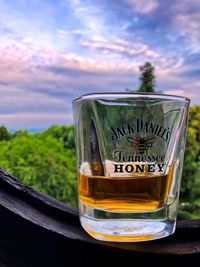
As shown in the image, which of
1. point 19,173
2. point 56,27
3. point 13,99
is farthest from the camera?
point 19,173

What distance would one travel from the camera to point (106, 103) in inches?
14.4

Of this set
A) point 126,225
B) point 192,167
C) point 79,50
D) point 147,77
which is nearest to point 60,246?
point 126,225

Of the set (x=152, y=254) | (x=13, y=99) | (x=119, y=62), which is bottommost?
(x=152, y=254)

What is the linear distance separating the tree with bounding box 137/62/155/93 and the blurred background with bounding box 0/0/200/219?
2.21 feet

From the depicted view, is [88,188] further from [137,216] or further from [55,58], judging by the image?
[55,58]

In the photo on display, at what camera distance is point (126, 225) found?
Result: 370 millimetres

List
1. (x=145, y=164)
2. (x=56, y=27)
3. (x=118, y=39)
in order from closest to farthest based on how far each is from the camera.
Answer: (x=145, y=164) → (x=56, y=27) → (x=118, y=39)

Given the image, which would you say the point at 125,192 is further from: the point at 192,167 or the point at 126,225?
the point at 192,167

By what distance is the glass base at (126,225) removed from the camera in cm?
37

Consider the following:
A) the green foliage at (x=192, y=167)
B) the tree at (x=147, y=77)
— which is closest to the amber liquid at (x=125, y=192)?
the tree at (x=147, y=77)

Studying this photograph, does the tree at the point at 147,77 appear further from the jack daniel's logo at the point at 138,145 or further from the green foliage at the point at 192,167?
the jack daniel's logo at the point at 138,145

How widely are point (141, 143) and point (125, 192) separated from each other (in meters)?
0.05

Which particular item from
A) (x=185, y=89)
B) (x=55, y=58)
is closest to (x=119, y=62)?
(x=55, y=58)

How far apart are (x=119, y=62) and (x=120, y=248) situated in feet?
2.87
